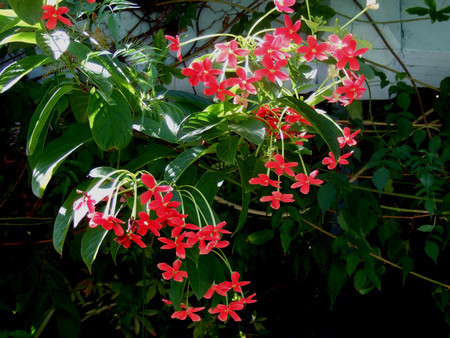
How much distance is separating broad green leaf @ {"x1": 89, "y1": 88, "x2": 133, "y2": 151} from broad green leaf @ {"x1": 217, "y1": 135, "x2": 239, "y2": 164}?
0.18 meters

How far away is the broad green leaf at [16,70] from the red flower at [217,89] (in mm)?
315

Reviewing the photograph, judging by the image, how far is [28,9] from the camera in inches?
35.9

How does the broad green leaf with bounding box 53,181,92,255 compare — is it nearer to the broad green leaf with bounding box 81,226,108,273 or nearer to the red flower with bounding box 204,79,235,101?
the broad green leaf with bounding box 81,226,108,273

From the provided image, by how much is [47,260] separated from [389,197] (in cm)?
127

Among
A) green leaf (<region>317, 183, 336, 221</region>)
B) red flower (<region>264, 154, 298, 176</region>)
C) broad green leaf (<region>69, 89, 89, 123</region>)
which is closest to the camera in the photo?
red flower (<region>264, 154, 298, 176</region>)

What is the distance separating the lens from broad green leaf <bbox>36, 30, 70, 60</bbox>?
0.91 metres

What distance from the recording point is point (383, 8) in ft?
6.73

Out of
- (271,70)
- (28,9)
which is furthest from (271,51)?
(28,9)

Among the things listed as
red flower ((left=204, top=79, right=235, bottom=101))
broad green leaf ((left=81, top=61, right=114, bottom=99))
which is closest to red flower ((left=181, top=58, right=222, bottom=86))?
red flower ((left=204, top=79, right=235, bottom=101))

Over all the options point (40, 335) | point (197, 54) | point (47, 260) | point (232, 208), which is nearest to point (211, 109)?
point (232, 208)

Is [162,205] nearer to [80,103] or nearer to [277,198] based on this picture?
[277,198]

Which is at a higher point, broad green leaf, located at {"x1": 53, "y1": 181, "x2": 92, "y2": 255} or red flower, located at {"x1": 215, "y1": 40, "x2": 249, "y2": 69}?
red flower, located at {"x1": 215, "y1": 40, "x2": 249, "y2": 69}

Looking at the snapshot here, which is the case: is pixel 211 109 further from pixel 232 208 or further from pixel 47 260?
pixel 47 260

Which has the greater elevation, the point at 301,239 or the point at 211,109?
the point at 211,109
